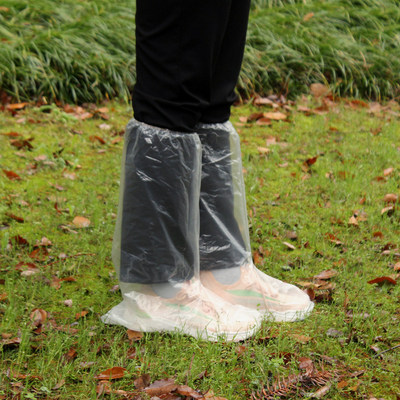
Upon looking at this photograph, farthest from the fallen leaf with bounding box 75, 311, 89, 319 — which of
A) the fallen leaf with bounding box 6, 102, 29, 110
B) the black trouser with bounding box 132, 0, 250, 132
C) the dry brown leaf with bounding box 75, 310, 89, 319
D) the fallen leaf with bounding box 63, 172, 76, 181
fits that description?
the fallen leaf with bounding box 6, 102, 29, 110

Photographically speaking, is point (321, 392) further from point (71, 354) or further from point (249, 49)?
point (249, 49)

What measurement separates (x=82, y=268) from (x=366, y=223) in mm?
1451

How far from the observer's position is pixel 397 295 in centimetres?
220

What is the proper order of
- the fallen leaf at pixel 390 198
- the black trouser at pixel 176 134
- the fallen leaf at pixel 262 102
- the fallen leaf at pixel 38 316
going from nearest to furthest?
the black trouser at pixel 176 134 < the fallen leaf at pixel 38 316 < the fallen leaf at pixel 390 198 < the fallen leaf at pixel 262 102

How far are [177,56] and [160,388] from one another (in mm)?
978

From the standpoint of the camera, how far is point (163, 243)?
1.87 meters

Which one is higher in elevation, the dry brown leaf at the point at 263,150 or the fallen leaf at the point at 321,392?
the fallen leaf at the point at 321,392

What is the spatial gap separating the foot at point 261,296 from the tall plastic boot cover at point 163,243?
9cm

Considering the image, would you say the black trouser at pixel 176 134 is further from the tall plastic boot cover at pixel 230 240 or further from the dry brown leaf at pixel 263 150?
the dry brown leaf at pixel 263 150

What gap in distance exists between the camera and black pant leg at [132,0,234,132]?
1.66 meters

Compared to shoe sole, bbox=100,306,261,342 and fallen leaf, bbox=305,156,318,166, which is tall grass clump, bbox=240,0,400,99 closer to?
fallen leaf, bbox=305,156,318,166

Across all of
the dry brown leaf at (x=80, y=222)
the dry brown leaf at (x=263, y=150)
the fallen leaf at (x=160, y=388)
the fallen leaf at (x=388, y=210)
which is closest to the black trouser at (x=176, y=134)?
the fallen leaf at (x=160, y=388)

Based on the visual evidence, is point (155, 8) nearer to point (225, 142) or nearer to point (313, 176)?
point (225, 142)

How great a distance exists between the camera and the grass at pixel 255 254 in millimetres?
1703
